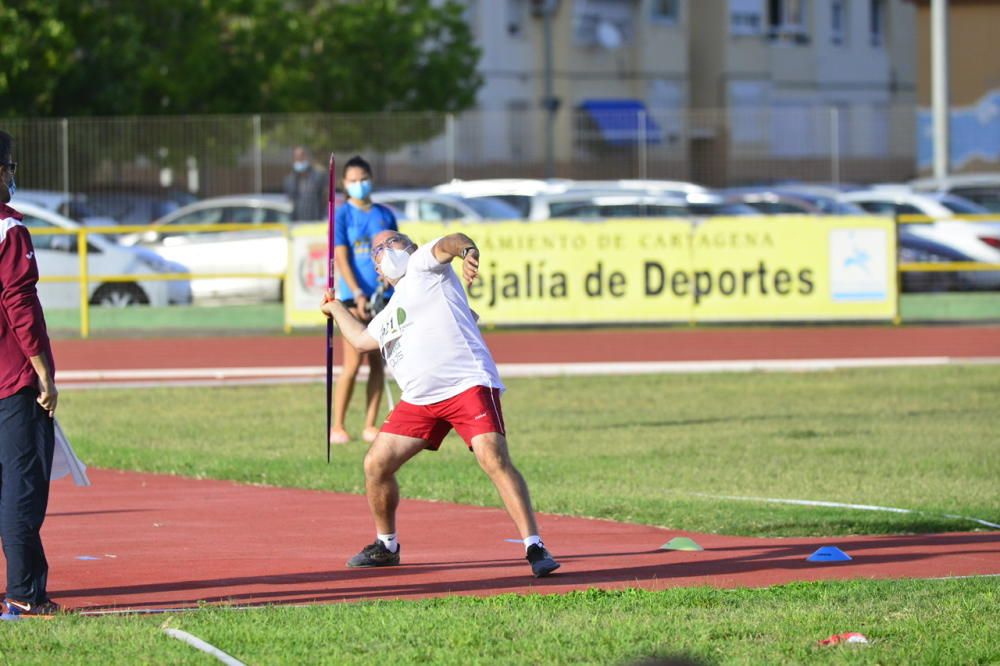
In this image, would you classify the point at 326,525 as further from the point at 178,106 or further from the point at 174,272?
the point at 178,106

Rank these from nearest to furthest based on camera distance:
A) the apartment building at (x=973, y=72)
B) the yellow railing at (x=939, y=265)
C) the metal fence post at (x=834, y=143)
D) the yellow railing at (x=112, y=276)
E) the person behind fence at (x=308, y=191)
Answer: the yellow railing at (x=939, y=265), the yellow railing at (x=112, y=276), the person behind fence at (x=308, y=191), the metal fence post at (x=834, y=143), the apartment building at (x=973, y=72)

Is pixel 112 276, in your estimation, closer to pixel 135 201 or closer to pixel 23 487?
pixel 135 201

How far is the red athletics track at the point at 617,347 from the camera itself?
72.1ft

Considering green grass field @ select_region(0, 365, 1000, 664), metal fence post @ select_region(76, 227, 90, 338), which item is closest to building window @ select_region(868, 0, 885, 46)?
metal fence post @ select_region(76, 227, 90, 338)

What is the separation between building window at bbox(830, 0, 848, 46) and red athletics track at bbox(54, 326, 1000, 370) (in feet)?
129

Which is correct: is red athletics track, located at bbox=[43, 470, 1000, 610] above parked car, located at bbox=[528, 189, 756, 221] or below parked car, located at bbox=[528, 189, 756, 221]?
below

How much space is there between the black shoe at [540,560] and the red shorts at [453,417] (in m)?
0.55

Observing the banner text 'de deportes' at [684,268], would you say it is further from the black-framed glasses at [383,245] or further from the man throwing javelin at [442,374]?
the man throwing javelin at [442,374]

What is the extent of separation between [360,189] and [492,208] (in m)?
16.0

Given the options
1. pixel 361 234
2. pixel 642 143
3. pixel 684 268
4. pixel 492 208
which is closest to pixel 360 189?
pixel 361 234

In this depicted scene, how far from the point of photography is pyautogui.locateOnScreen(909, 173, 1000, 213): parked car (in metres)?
30.8

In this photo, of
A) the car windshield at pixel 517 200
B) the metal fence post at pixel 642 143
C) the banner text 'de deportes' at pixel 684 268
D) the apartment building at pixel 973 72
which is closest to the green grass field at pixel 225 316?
the banner text 'de deportes' at pixel 684 268

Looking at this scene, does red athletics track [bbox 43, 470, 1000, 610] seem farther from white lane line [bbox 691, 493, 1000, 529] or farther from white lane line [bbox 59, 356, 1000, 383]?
white lane line [bbox 59, 356, 1000, 383]

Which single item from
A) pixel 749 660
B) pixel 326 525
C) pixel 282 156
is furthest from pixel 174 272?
pixel 749 660
